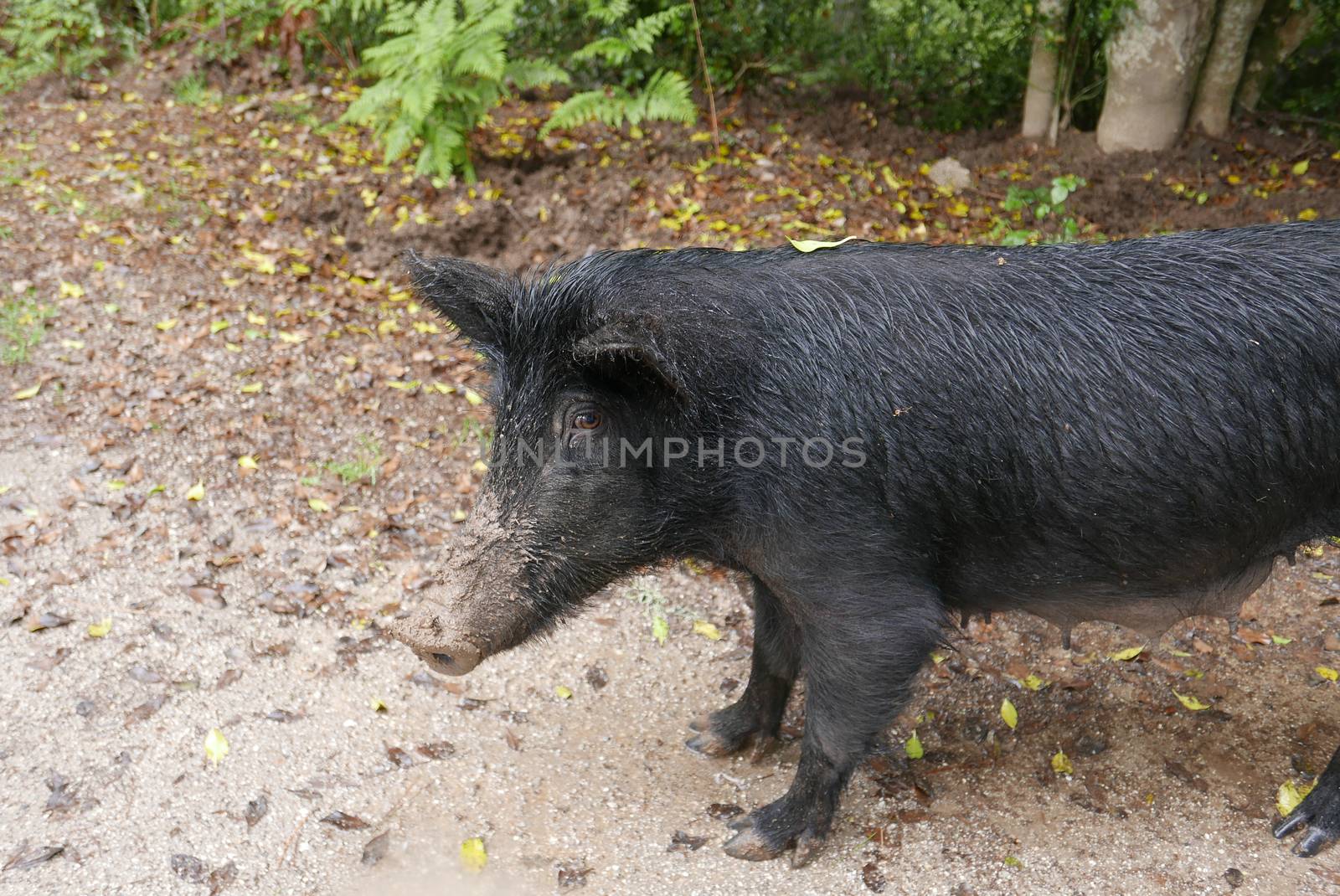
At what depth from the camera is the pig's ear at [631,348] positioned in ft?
9.73

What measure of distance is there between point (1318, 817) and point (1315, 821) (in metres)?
0.02

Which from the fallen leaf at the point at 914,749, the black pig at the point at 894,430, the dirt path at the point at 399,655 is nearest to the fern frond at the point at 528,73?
the dirt path at the point at 399,655

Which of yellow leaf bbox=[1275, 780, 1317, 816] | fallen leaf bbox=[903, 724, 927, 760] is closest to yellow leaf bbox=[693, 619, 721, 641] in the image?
fallen leaf bbox=[903, 724, 927, 760]

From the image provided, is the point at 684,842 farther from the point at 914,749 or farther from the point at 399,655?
the point at 399,655

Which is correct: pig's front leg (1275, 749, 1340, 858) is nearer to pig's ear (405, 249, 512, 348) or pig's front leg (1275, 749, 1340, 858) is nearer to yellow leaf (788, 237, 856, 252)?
yellow leaf (788, 237, 856, 252)

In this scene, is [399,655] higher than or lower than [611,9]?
lower

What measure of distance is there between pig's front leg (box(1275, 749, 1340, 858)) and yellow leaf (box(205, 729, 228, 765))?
150 inches

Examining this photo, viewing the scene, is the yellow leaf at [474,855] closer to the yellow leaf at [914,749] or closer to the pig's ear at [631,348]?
the yellow leaf at [914,749]

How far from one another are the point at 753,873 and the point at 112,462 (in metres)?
4.00

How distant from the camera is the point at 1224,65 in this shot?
7.96 m

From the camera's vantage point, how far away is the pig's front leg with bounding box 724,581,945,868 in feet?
10.9

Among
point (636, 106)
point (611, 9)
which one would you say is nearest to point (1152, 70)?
point (636, 106)

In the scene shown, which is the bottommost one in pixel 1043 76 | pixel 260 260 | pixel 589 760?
pixel 589 760

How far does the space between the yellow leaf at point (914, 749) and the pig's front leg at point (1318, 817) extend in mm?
1232
